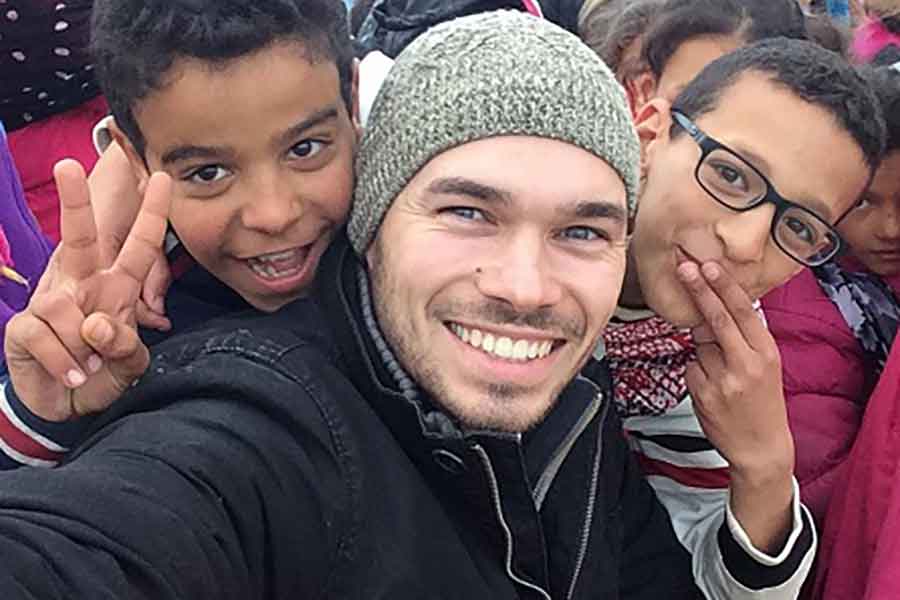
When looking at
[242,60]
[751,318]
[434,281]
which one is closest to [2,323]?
[242,60]

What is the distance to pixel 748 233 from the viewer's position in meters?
1.83

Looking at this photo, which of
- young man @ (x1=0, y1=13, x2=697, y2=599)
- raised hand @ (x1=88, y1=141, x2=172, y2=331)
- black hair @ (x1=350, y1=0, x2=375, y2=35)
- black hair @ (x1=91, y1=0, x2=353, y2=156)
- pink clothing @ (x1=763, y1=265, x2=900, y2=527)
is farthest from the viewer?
black hair @ (x1=350, y1=0, x2=375, y2=35)

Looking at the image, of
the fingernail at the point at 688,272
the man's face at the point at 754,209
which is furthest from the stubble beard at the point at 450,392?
the man's face at the point at 754,209

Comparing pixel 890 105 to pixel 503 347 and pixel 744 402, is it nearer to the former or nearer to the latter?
pixel 744 402

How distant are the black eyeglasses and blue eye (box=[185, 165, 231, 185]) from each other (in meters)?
0.83

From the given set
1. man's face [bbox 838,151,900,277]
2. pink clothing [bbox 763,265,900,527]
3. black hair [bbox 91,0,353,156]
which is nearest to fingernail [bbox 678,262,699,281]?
pink clothing [bbox 763,265,900,527]

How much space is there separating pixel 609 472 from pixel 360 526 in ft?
2.15

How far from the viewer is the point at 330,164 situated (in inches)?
65.6

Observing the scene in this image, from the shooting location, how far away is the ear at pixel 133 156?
1698mm

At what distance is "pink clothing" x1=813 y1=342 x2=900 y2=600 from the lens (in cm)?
187

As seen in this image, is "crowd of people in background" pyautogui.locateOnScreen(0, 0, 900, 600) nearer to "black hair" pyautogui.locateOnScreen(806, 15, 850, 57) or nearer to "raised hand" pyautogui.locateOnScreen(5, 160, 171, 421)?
"raised hand" pyautogui.locateOnScreen(5, 160, 171, 421)

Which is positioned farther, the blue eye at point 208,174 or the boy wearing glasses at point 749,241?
the boy wearing glasses at point 749,241

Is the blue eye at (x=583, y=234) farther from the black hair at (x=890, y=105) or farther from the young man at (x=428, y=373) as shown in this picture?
the black hair at (x=890, y=105)

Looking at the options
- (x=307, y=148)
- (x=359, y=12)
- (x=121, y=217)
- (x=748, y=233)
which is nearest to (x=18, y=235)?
(x=121, y=217)
